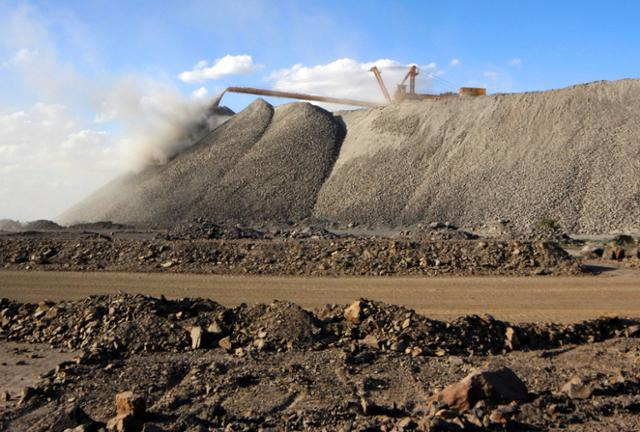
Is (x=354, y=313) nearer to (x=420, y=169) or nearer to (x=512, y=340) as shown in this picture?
(x=512, y=340)

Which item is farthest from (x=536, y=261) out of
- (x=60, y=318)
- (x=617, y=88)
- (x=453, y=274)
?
(x=617, y=88)

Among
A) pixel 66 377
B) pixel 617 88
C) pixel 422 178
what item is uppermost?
pixel 617 88

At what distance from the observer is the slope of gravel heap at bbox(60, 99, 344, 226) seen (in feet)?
141

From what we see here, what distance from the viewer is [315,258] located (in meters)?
17.8

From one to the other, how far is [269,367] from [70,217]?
4725cm

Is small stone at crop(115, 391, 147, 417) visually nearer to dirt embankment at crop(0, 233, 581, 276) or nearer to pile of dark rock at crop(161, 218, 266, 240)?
dirt embankment at crop(0, 233, 581, 276)

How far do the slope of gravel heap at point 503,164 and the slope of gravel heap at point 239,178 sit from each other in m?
2.23

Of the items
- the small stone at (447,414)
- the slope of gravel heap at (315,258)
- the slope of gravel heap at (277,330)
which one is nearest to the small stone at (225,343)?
the slope of gravel heap at (277,330)

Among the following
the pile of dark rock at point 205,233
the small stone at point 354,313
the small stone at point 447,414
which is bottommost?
the small stone at point 447,414

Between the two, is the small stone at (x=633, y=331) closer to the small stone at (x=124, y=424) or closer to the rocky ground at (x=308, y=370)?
the rocky ground at (x=308, y=370)

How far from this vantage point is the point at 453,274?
16.6 m

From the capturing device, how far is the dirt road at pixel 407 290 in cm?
1239

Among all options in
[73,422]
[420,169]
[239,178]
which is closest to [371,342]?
[73,422]

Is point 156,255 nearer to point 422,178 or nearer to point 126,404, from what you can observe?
point 126,404
